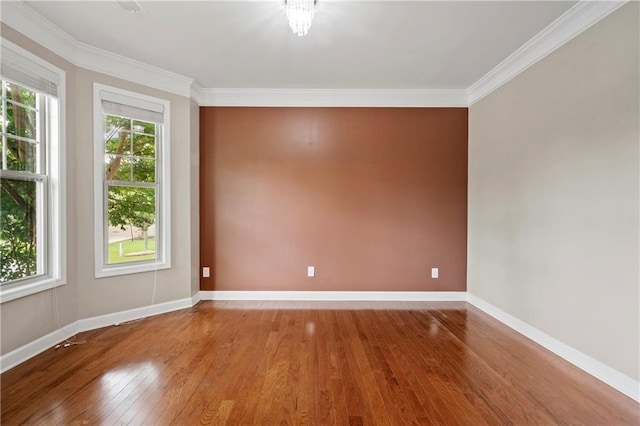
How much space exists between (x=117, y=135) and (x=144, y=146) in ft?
0.88

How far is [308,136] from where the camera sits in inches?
155

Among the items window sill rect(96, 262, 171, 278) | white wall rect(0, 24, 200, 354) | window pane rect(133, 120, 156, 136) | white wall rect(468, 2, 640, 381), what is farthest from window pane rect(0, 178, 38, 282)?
white wall rect(468, 2, 640, 381)

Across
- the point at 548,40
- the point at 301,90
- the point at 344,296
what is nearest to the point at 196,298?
the point at 344,296

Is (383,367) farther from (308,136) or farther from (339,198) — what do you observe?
(308,136)

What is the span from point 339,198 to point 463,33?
2.20 m

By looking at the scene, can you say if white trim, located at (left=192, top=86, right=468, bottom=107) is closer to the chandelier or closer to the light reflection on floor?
the chandelier

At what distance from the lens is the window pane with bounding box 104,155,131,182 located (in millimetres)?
3101

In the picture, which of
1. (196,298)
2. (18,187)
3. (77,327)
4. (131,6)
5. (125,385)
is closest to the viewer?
(125,385)

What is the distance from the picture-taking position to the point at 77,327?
2.85m

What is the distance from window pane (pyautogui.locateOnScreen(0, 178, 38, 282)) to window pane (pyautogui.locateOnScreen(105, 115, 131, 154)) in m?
0.79

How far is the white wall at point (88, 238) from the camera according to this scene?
2.41m

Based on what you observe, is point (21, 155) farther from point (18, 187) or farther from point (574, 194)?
point (574, 194)

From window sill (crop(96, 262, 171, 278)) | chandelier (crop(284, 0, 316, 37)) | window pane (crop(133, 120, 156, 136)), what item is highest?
chandelier (crop(284, 0, 316, 37))

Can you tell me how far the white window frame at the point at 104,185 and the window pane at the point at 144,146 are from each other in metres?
0.06
